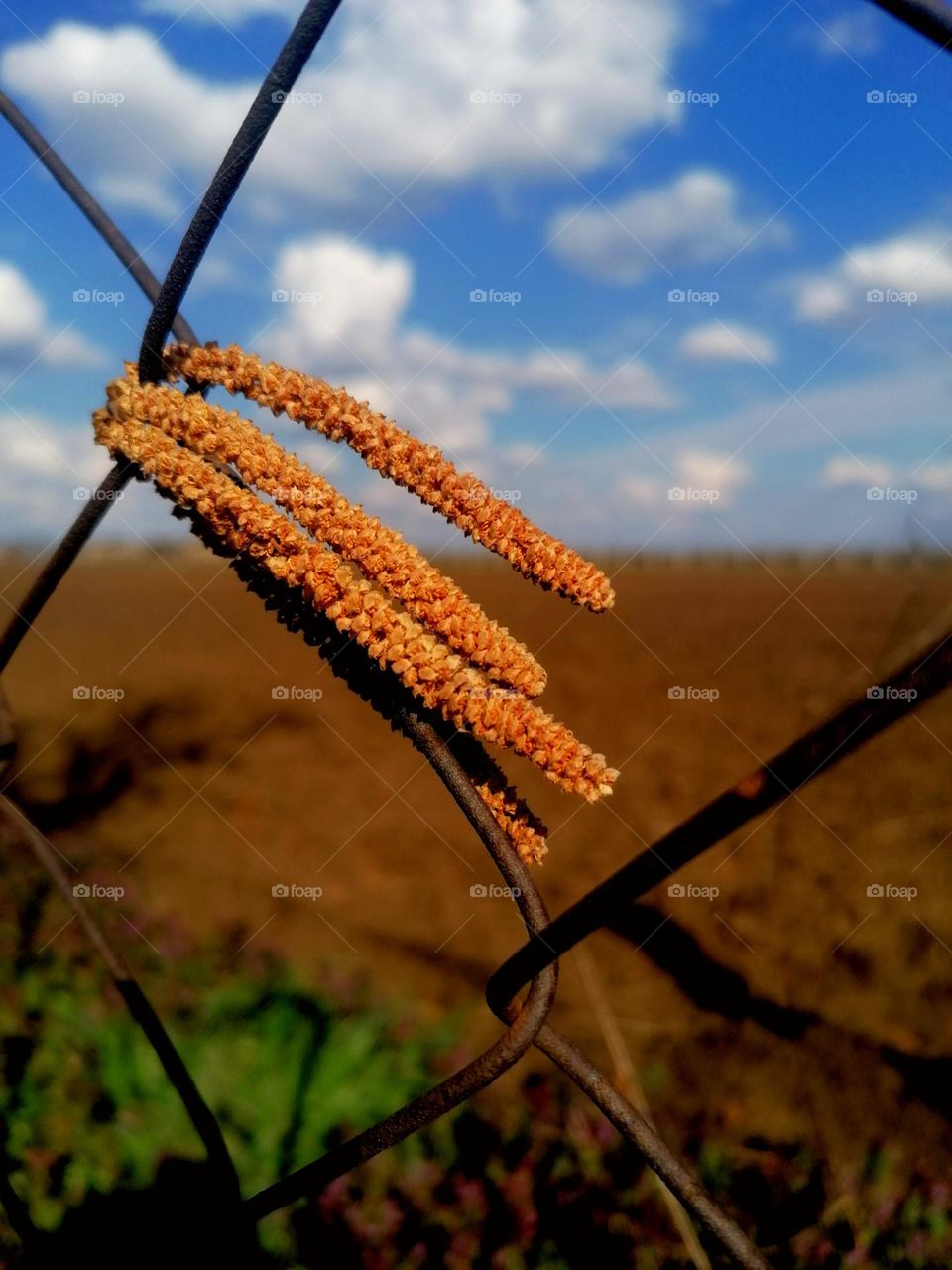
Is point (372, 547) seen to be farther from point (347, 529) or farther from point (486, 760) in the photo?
point (486, 760)

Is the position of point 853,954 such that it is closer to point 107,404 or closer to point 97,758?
point 107,404

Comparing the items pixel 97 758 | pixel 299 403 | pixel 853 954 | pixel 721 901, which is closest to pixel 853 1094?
pixel 853 954
